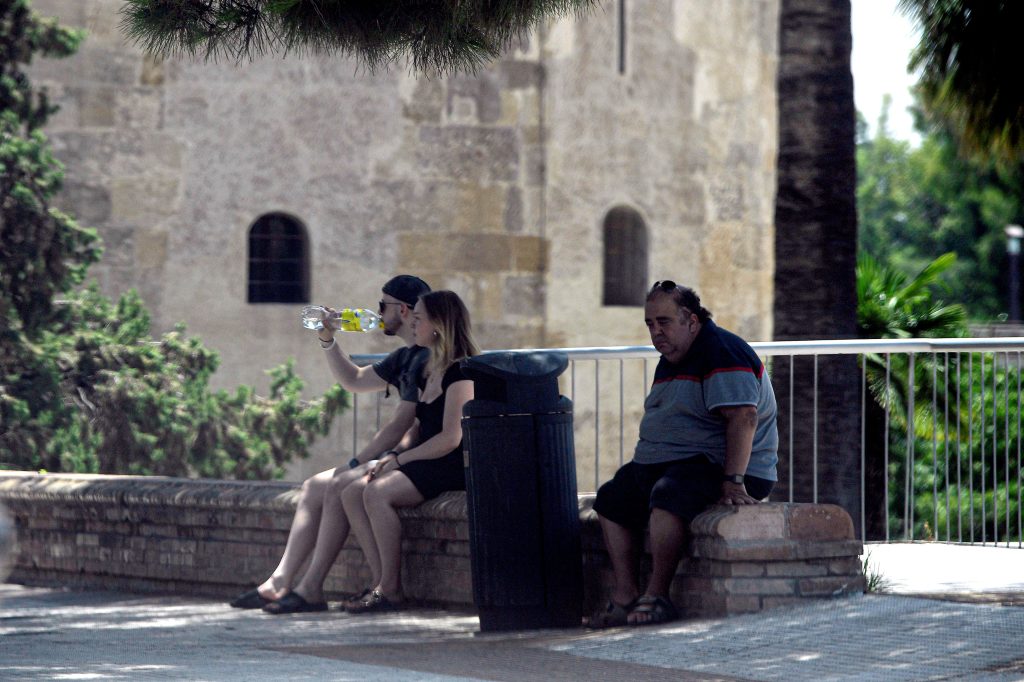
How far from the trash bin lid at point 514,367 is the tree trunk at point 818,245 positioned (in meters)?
3.33

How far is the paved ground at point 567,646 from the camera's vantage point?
21.1 feet

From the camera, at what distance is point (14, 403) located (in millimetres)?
16375

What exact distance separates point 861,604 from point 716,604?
60 cm

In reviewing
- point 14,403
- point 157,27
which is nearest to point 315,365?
point 14,403

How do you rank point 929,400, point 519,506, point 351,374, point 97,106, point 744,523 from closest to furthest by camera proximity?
point 744,523
point 519,506
point 351,374
point 929,400
point 97,106

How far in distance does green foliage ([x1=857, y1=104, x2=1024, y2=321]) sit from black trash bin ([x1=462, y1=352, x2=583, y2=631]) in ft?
69.3

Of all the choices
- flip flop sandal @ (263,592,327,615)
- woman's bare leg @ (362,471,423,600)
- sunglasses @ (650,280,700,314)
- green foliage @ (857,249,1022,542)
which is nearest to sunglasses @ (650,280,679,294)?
sunglasses @ (650,280,700,314)

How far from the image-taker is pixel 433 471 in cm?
872

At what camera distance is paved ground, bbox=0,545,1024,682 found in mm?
6430

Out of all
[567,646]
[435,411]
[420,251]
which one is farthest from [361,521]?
[420,251]

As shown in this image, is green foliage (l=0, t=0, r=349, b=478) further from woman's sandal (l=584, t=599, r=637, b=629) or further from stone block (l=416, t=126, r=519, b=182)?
woman's sandal (l=584, t=599, r=637, b=629)

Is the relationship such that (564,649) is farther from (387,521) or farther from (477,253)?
(477,253)

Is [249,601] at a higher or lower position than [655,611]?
lower

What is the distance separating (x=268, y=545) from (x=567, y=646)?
9.67 ft
